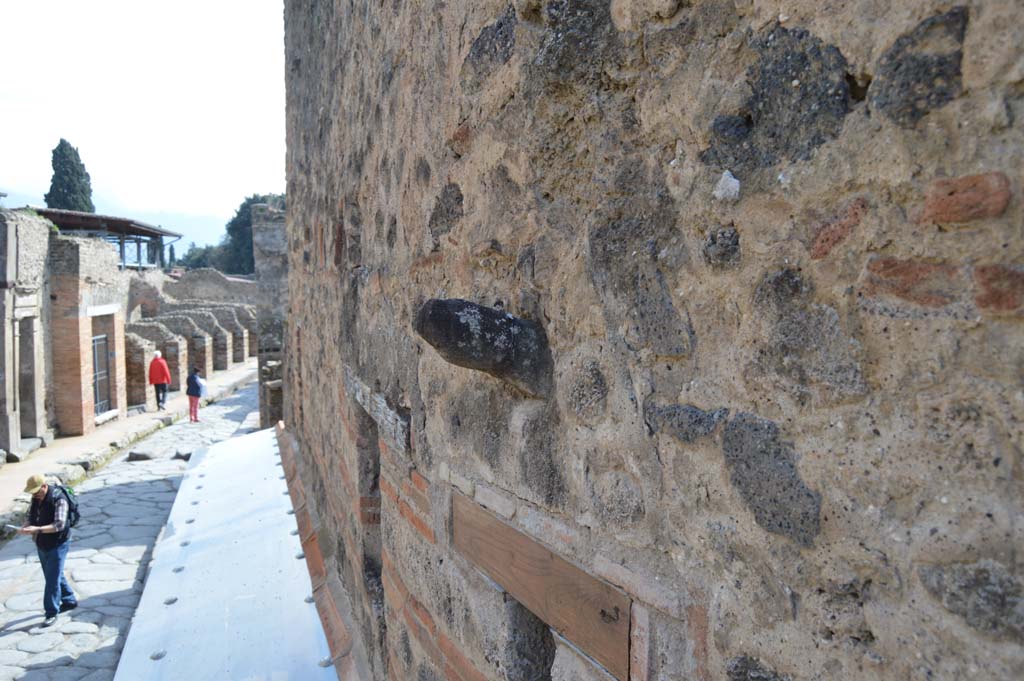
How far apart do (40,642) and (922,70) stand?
22.3ft

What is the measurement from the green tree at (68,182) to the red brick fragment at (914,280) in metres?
42.1

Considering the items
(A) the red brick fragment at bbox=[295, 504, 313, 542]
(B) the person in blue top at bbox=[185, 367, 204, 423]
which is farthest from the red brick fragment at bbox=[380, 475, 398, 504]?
(B) the person in blue top at bbox=[185, 367, 204, 423]

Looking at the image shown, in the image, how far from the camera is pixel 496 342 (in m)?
1.36

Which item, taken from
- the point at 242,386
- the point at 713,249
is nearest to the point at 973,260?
the point at 713,249

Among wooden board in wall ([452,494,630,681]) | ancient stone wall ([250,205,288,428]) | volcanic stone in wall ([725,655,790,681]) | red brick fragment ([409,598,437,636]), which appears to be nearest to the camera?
volcanic stone in wall ([725,655,790,681])

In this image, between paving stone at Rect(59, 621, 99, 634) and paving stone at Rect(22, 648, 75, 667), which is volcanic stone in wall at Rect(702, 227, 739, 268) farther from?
paving stone at Rect(59, 621, 99, 634)

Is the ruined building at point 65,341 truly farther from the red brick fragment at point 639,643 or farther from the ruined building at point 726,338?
the red brick fragment at point 639,643

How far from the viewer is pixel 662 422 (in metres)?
1.08

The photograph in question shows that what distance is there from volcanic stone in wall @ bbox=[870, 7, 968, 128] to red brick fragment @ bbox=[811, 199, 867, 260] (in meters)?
0.10

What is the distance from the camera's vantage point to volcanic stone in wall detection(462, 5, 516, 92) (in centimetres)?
145

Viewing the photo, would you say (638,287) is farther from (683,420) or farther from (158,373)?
(158,373)

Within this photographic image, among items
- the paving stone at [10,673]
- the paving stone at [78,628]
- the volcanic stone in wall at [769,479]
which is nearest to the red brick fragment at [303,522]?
the paving stone at [78,628]

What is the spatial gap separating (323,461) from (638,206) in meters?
3.80

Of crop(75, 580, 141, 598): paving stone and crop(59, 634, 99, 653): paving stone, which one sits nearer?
crop(59, 634, 99, 653): paving stone
